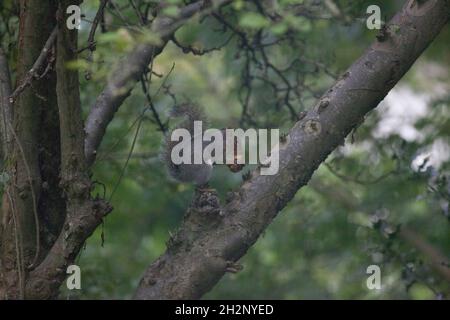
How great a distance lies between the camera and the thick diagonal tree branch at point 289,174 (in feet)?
8.82

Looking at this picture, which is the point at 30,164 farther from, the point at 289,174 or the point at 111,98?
the point at 289,174

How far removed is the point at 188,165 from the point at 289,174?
0.37 metres

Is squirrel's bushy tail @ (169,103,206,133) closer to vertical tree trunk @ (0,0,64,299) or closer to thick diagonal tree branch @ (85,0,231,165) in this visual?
thick diagonal tree branch @ (85,0,231,165)

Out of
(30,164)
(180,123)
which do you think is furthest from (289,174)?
(30,164)

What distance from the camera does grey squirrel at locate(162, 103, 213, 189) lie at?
2.88m

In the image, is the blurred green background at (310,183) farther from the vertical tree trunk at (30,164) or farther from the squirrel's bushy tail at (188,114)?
the vertical tree trunk at (30,164)

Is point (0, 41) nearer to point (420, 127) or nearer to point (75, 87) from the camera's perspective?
point (75, 87)

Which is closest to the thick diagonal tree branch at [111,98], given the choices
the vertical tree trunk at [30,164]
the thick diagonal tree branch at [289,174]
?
the vertical tree trunk at [30,164]

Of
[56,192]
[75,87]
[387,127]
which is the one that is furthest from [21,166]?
[387,127]

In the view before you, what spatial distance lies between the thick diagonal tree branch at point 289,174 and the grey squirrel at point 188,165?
5.7 inches

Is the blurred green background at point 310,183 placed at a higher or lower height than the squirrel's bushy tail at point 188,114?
higher

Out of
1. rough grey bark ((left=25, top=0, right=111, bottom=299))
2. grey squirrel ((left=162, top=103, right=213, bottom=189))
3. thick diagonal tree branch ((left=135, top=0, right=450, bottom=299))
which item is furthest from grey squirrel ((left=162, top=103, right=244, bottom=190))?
rough grey bark ((left=25, top=0, right=111, bottom=299))
